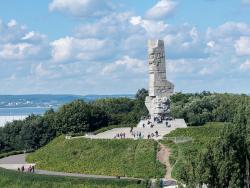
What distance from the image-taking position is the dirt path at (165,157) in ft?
165

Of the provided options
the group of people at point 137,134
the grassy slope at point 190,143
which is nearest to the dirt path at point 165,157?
the grassy slope at point 190,143

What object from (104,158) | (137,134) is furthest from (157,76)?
(104,158)

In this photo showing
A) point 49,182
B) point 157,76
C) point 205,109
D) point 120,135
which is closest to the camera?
point 49,182

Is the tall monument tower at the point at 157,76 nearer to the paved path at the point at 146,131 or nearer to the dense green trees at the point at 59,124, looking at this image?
the paved path at the point at 146,131

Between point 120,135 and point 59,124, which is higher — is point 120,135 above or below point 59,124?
below

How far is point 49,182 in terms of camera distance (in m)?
47.5

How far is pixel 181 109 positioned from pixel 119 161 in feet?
80.7

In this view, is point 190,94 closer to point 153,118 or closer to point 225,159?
point 153,118

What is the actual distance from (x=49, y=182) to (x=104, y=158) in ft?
27.9

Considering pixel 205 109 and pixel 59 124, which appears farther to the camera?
pixel 205 109

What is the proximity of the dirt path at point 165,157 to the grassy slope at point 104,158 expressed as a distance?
0.44m

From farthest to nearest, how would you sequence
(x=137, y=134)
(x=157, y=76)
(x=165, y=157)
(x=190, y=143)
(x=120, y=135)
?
(x=157, y=76), (x=120, y=135), (x=137, y=134), (x=190, y=143), (x=165, y=157)

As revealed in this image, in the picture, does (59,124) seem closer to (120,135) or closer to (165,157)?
(120,135)

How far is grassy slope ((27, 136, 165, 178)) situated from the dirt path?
442 mm
